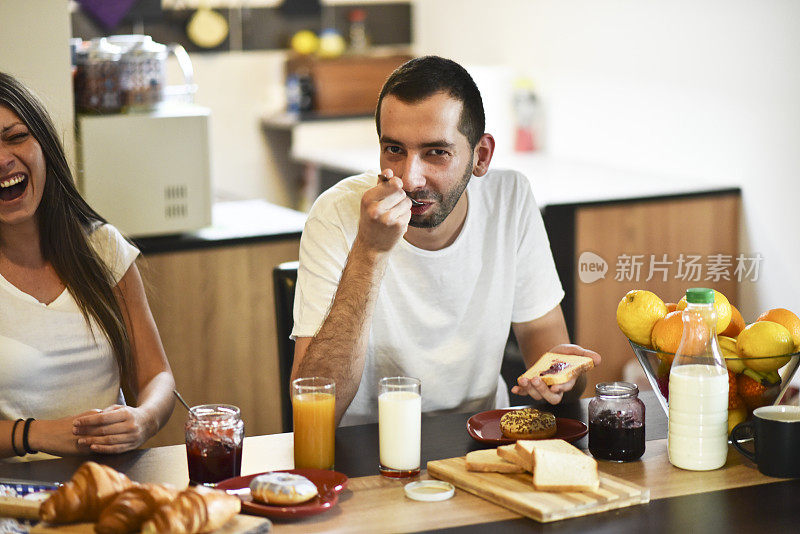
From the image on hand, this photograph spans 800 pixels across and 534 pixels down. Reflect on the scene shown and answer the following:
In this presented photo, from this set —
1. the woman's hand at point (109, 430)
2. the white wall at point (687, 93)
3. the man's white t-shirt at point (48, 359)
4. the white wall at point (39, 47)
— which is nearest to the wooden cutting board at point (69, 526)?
the woman's hand at point (109, 430)

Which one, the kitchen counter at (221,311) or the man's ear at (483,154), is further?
the kitchen counter at (221,311)

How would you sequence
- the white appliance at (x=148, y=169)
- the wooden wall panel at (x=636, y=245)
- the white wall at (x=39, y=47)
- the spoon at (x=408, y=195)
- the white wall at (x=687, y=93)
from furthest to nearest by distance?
the wooden wall panel at (x=636, y=245), the white wall at (x=687, y=93), the white appliance at (x=148, y=169), the white wall at (x=39, y=47), the spoon at (x=408, y=195)

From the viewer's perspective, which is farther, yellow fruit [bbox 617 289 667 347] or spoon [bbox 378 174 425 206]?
spoon [bbox 378 174 425 206]

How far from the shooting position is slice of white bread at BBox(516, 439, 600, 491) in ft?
4.40

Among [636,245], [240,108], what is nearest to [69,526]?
[636,245]

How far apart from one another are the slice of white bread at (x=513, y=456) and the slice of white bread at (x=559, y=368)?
25 centimetres

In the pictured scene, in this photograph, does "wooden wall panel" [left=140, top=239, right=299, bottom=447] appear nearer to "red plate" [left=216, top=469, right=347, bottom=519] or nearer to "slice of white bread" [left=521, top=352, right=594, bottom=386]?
"slice of white bread" [left=521, top=352, right=594, bottom=386]

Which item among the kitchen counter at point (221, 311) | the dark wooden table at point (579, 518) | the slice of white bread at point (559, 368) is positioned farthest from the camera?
the kitchen counter at point (221, 311)

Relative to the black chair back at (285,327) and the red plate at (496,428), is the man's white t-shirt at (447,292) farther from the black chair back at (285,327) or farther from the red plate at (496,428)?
the red plate at (496,428)

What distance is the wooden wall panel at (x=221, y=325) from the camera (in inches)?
111

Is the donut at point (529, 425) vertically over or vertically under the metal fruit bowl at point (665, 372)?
under

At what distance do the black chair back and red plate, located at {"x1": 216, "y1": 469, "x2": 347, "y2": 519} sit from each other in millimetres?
574

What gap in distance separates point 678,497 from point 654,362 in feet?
0.88

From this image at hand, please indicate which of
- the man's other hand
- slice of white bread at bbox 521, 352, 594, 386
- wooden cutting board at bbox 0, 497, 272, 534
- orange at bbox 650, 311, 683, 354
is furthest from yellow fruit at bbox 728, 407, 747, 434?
wooden cutting board at bbox 0, 497, 272, 534
